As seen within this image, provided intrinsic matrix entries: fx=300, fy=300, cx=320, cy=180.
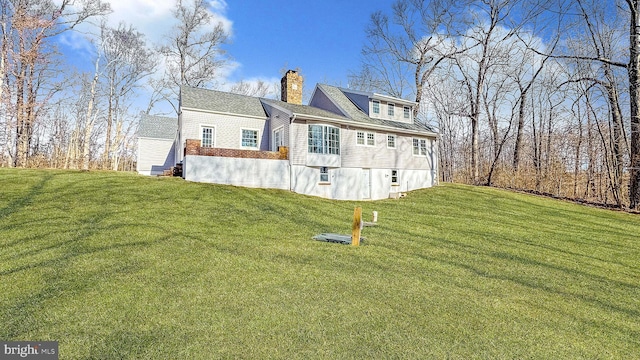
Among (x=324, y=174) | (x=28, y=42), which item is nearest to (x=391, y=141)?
(x=324, y=174)

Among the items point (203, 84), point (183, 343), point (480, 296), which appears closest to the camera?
point (183, 343)

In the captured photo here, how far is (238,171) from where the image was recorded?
15.9m

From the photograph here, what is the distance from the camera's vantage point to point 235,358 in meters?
3.02

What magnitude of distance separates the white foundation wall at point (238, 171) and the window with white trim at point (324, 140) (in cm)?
Result: 200

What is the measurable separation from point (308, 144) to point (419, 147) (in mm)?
9401

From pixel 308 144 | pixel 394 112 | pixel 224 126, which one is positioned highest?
pixel 394 112

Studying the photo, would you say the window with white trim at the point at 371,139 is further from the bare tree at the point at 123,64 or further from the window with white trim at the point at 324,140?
the bare tree at the point at 123,64

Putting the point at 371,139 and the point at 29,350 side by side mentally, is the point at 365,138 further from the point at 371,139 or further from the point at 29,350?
the point at 29,350

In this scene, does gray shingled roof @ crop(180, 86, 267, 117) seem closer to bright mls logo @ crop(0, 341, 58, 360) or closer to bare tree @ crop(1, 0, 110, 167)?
bare tree @ crop(1, 0, 110, 167)

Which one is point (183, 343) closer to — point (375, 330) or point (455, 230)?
point (375, 330)

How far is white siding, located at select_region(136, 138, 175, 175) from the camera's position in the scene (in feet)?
74.3

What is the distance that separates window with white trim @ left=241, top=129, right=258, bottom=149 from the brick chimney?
14.8 feet

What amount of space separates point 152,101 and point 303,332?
114 ft

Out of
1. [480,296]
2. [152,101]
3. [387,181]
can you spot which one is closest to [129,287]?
[480,296]
